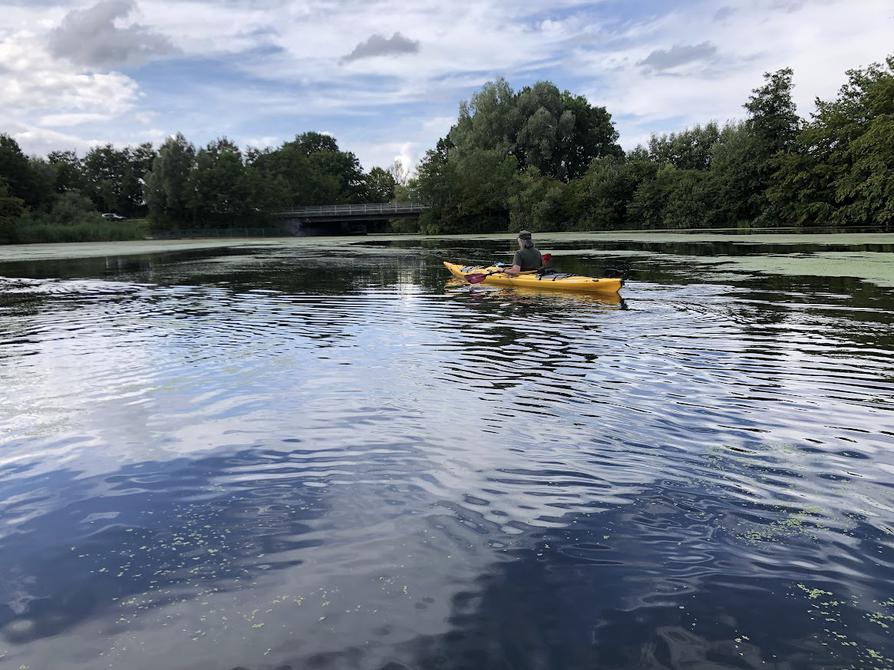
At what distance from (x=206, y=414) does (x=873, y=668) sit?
18.6 feet


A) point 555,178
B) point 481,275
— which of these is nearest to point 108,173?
point 555,178

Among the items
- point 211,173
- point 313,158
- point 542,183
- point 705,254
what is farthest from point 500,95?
point 705,254

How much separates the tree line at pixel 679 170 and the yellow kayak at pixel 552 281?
146ft

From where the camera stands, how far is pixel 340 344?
988 centimetres

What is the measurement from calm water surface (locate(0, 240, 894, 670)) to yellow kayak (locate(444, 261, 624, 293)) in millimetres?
4824

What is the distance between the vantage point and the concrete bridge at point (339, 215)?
8625 cm

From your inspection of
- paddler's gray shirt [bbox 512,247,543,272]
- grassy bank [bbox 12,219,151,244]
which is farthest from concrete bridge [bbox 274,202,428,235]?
paddler's gray shirt [bbox 512,247,543,272]

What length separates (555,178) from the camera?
8244 centimetres

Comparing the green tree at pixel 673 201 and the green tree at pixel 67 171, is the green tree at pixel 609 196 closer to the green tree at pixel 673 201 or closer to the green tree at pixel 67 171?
the green tree at pixel 673 201

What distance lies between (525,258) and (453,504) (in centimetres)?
Result: 1256

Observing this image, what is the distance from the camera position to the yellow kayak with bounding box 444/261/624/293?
14.5m

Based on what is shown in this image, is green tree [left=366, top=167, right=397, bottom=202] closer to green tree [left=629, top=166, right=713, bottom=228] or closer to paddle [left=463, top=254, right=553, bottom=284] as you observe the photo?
green tree [left=629, top=166, right=713, bottom=228]

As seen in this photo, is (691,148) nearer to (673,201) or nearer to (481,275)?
(673,201)

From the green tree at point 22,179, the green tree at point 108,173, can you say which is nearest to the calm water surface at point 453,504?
the green tree at point 22,179
